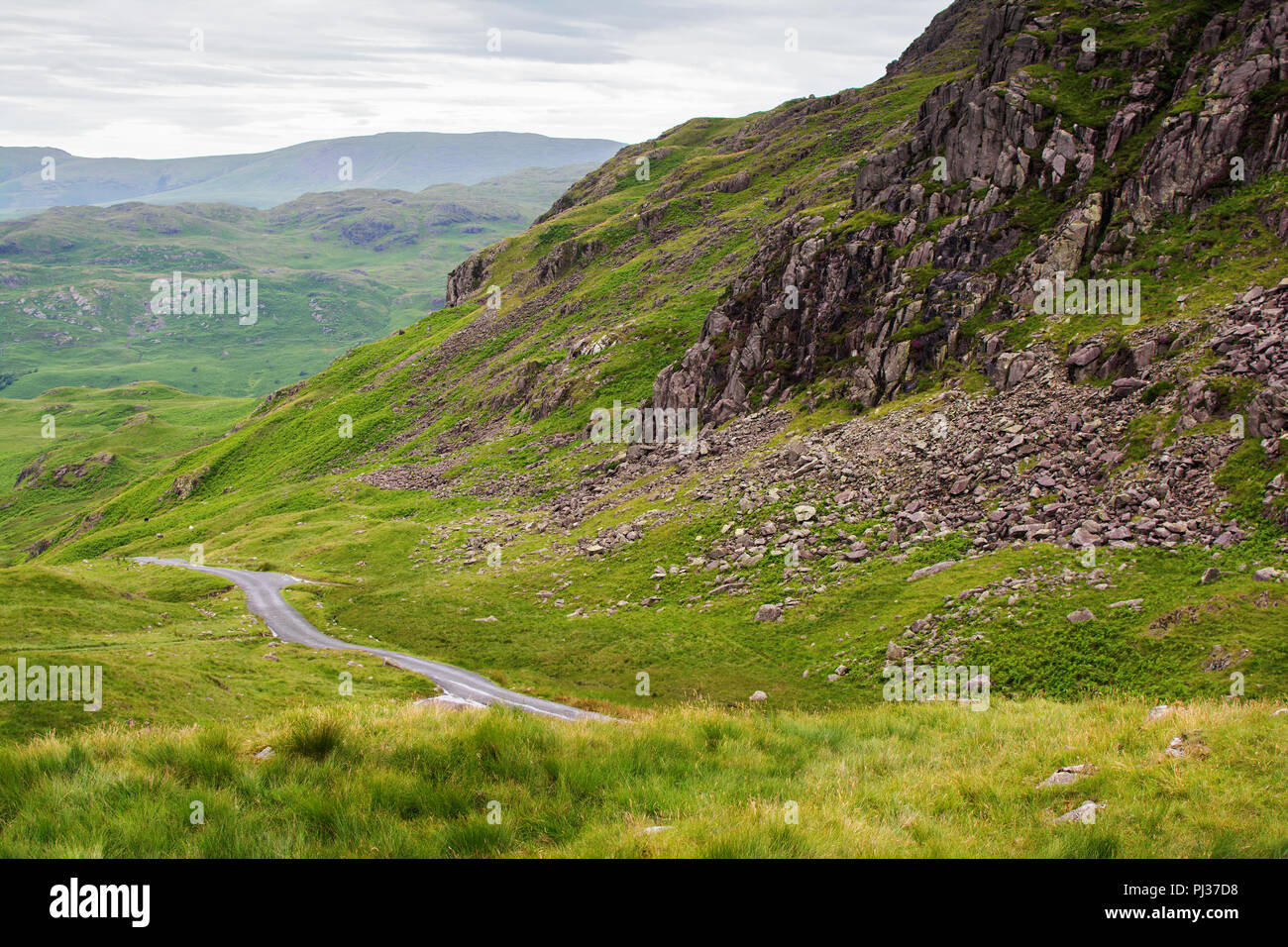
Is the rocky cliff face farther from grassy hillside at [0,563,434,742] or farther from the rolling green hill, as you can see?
grassy hillside at [0,563,434,742]

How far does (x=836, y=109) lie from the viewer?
166 meters

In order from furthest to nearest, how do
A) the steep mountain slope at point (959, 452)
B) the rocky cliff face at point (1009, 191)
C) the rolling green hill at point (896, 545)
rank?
the rocky cliff face at point (1009, 191), the steep mountain slope at point (959, 452), the rolling green hill at point (896, 545)

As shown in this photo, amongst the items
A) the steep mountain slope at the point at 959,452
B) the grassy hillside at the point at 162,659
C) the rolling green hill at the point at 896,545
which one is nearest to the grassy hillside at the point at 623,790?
the rolling green hill at the point at 896,545

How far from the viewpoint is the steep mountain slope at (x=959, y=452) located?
105 feet

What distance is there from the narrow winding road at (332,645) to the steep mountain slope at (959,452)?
241cm

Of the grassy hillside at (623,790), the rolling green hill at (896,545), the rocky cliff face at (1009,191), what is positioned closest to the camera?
the grassy hillside at (623,790)

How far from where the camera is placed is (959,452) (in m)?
44.5

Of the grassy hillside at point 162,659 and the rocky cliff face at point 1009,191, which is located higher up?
the rocky cliff face at point 1009,191

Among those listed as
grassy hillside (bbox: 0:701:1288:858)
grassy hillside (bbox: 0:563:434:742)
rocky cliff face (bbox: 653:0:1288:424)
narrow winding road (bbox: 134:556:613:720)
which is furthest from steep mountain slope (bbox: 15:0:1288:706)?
grassy hillside (bbox: 0:701:1288:858)

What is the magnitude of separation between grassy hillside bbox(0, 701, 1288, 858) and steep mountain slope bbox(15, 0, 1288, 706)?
61.2ft

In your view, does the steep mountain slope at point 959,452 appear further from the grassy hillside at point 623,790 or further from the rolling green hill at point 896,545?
the grassy hillside at point 623,790

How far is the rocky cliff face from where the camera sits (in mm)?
47688

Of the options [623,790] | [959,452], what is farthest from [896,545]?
[623,790]
